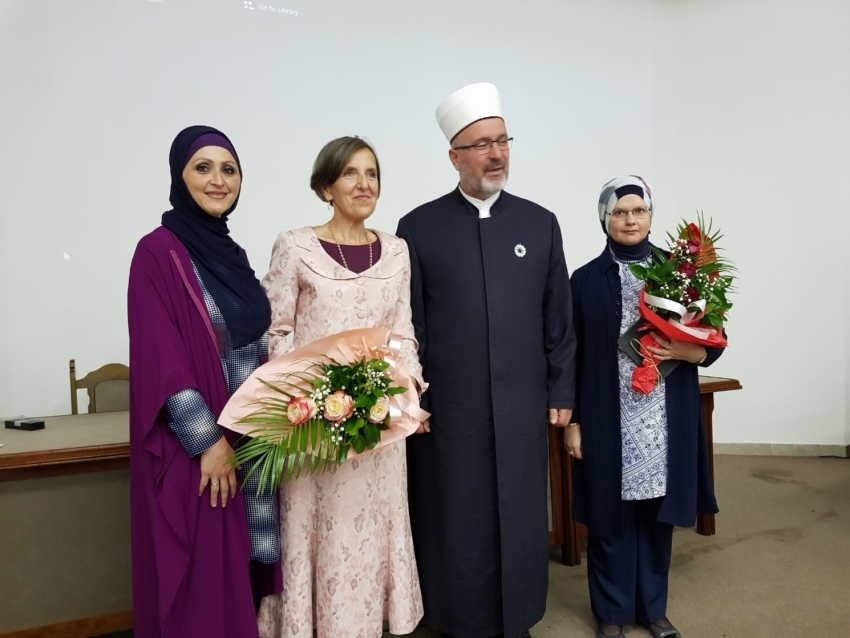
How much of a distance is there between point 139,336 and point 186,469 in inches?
13.7

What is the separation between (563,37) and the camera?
483 cm

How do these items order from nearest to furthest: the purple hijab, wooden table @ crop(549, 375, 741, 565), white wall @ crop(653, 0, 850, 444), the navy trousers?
the purple hijab, the navy trousers, wooden table @ crop(549, 375, 741, 565), white wall @ crop(653, 0, 850, 444)

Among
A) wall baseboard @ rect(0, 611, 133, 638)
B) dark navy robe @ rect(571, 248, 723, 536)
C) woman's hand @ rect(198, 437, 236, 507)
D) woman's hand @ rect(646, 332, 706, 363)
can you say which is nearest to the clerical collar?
dark navy robe @ rect(571, 248, 723, 536)

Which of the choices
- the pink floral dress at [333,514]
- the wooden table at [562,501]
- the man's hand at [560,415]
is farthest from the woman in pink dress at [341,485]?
the wooden table at [562,501]

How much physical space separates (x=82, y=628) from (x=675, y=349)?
2.20 metres

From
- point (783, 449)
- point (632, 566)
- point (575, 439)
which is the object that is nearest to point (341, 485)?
point (575, 439)

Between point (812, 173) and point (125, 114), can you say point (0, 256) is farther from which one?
point (812, 173)

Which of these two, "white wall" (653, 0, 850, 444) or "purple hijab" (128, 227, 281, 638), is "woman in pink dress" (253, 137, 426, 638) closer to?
"purple hijab" (128, 227, 281, 638)

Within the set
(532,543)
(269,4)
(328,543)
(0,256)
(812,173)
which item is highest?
(269,4)

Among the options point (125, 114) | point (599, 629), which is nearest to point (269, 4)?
point (125, 114)

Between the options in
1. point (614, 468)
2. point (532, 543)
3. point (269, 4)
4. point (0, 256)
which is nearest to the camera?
point (532, 543)

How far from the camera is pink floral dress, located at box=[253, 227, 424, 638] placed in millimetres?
1689

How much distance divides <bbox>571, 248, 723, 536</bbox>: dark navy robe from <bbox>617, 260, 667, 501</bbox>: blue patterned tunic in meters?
0.02

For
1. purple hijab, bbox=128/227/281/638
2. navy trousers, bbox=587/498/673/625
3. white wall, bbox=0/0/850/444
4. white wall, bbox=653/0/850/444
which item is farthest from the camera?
white wall, bbox=653/0/850/444
